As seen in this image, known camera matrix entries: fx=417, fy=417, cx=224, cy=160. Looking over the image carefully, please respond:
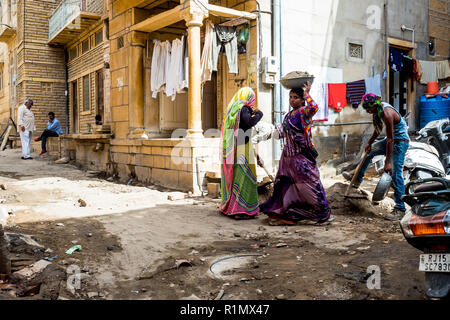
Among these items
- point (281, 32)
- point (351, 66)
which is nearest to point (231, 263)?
point (281, 32)

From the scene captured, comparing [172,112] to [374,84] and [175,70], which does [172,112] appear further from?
[374,84]

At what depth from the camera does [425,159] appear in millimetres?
6078

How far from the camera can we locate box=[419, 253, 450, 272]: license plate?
2348mm

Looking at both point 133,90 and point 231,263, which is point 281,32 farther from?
point 231,263

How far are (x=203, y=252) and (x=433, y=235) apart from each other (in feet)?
7.25

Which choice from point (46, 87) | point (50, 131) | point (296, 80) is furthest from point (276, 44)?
point (46, 87)

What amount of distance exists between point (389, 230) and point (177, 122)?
618 cm

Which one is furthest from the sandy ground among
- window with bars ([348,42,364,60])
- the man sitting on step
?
the man sitting on step

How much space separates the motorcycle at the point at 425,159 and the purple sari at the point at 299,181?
865 millimetres

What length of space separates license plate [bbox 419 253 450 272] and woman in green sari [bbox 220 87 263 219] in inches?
128

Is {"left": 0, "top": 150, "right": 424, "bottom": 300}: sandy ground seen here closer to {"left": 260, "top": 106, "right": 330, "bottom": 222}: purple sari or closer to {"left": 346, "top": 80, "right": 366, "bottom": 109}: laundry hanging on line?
{"left": 260, "top": 106, "right": 330, "bottom": 222}: purple sari

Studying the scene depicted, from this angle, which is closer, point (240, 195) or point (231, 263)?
point (231, 263)

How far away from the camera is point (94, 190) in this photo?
26.4 ft
